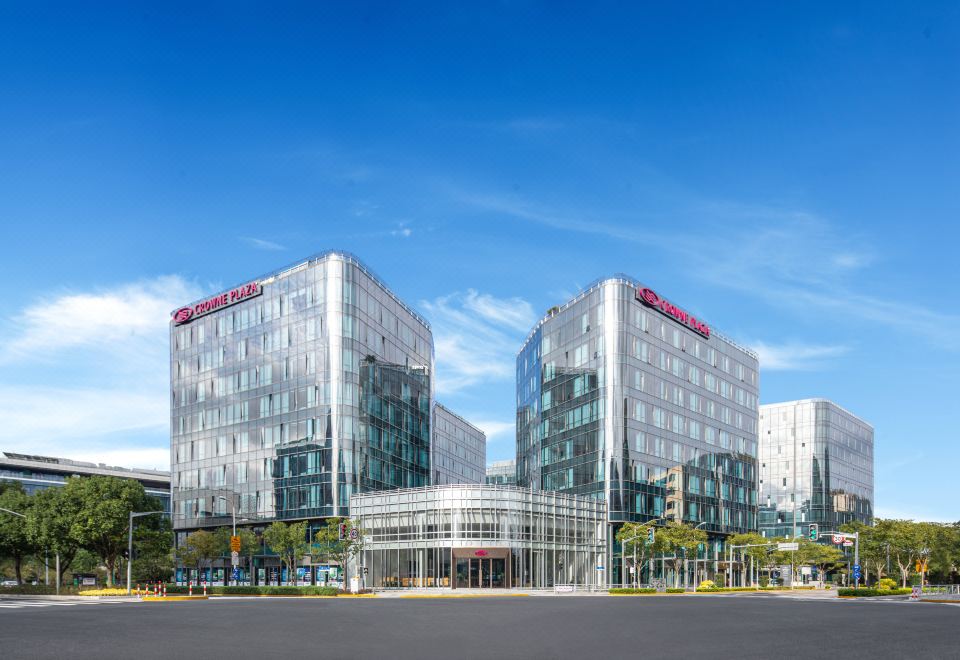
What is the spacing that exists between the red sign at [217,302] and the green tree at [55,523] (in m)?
34.4

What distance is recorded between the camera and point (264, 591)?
79500 millimetres

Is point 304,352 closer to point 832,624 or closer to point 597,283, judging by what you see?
point 597,283

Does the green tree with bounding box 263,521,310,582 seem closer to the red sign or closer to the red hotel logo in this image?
the red sign

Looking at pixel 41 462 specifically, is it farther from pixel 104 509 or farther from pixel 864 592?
pixel 864 592

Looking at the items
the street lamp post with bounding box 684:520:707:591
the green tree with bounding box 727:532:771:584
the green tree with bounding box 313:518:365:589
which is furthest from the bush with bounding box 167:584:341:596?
the green tree with bounding box 727:532:771:584

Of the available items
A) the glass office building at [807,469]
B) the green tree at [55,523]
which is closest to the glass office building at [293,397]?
the green tree at [55,523]

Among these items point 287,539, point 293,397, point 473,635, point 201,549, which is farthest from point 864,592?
point 201,549

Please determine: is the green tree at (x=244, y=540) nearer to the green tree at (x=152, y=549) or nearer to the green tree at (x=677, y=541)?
the green tree at (x=152, y=549)

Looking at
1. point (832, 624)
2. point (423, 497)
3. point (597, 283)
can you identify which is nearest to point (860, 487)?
point (597, 283)

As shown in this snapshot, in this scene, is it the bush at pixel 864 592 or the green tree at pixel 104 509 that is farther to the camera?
the green tree at pixel 104 509

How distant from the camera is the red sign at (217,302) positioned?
11069 centimetres

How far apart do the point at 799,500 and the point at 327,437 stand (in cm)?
10582

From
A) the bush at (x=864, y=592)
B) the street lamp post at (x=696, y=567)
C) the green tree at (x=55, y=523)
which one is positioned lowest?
the street lamp post at (x=696, y=567)

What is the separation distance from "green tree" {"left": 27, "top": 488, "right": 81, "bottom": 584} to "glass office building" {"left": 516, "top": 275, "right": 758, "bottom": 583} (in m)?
56.5
